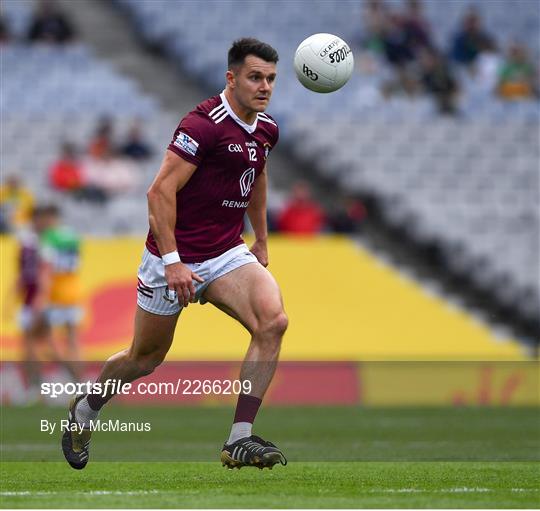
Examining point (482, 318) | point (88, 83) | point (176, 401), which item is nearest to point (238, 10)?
point (88, 83)

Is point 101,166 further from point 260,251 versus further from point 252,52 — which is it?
point 252,52

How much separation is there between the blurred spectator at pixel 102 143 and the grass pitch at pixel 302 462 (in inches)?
228

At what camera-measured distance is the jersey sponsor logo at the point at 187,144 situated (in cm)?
864

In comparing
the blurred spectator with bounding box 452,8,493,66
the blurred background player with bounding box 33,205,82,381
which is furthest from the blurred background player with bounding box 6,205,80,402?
the blurred spectator with bounding box 452,8,493,66

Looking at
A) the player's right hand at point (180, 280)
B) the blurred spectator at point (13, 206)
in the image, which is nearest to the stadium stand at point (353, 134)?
the blurred spectator at point (13, 206)

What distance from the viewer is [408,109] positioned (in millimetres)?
23875

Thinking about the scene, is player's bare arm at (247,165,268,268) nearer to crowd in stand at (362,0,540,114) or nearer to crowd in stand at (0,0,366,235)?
crowd in stand at (0,0,366,235)

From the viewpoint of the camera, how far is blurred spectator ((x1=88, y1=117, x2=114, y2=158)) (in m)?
21.1

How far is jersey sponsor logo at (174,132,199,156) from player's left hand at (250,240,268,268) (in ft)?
3.51

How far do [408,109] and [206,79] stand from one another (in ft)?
12.6

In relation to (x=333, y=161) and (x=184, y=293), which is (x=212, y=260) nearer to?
(x=184, y=293)

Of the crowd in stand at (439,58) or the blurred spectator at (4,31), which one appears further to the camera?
the crowd in stand at (439,58)

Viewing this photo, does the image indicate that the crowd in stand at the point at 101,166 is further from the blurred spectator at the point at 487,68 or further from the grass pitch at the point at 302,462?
the blurred spectator at the point at 487,68

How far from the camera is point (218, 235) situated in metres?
8.91
